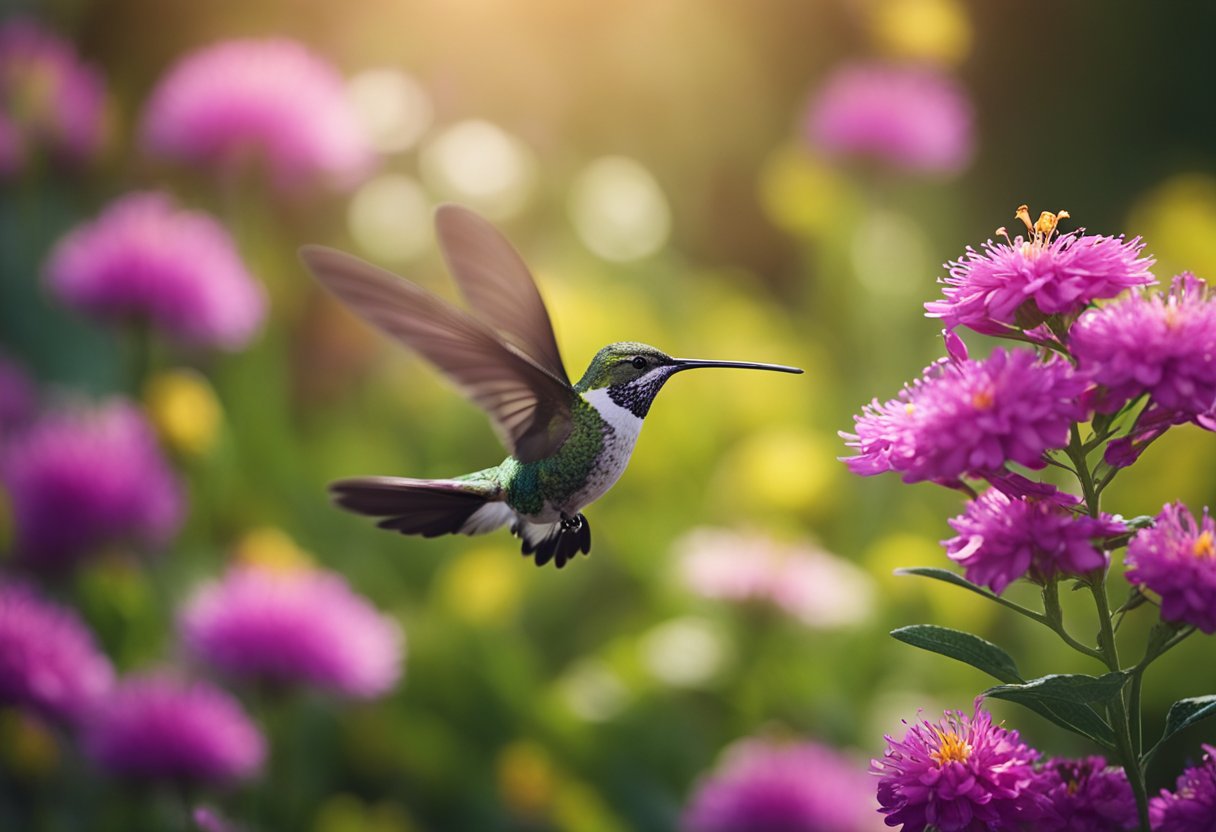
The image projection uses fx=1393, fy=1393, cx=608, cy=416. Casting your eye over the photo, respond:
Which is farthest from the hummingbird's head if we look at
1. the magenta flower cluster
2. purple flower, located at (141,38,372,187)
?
purple flower, located at (141,38,372,187)

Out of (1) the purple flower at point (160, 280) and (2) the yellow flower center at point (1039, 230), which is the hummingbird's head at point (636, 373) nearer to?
(2) the yellow flower center at point (1039, 230)

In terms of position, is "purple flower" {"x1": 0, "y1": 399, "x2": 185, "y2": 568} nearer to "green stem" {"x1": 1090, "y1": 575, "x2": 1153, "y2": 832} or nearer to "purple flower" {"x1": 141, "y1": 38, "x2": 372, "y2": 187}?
"purple flower" {"x1": 141, "y1": 38, "x2": 372, "y2": 187}

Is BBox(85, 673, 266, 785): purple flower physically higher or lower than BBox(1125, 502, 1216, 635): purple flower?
higher

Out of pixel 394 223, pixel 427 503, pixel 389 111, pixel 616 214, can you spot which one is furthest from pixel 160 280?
pixel 427 503

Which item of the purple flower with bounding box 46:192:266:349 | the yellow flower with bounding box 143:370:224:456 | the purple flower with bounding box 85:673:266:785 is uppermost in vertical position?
the purple flower with bounding box 46:192:266:349

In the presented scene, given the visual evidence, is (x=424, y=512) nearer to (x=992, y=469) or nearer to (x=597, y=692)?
(x=992, y=469)

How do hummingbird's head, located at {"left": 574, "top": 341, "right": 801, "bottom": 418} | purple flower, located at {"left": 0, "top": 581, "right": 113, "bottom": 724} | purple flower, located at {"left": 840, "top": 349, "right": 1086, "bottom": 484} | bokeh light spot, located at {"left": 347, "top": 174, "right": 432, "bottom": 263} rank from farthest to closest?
1. bokeh light spot, located at {"left": 347, "top": 174, "right": 432, "bottom": 263}
2. purple flower, located at {"left": 0, "top": 581, "right": 113, "bottom": 724}
3. hummingbird's head, located at {"left": 574, "top": 341, "right": 801, "bottom": 418}
4. purple flower, located at {"left": 840, "top": 349, "right": 1086, "bottom": 484}

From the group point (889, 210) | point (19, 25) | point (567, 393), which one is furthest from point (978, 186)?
point (567, 393)
